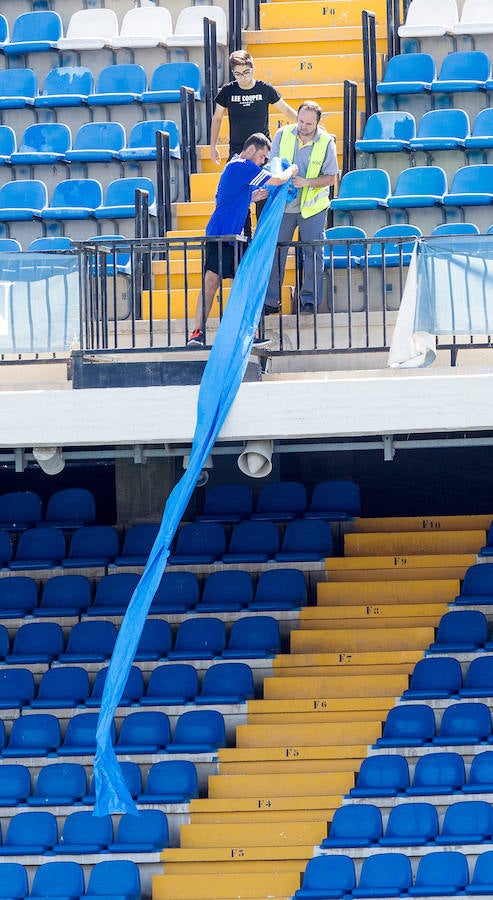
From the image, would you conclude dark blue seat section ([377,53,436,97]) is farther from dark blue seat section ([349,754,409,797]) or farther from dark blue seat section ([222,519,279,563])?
dark blue seat section ([349,754,409,797])

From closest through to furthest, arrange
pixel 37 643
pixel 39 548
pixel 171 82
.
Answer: pixel 37 643
pixel 39 548
pixel 171 82

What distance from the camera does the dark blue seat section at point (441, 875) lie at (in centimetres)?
1138

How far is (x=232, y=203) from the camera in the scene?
39.2 feet

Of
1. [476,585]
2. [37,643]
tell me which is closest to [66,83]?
[37,643]

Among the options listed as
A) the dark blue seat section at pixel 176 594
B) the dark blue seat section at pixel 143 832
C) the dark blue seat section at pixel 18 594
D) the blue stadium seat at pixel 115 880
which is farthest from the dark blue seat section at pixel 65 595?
the blue stadium seat at pixel 115 880

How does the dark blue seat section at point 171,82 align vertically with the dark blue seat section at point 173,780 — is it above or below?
above

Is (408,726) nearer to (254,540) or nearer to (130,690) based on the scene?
(130,690)

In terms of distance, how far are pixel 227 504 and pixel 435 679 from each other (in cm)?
289

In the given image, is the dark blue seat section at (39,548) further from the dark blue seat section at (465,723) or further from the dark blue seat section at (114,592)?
the dark blue seat section at (465,723)

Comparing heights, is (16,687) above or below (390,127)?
below

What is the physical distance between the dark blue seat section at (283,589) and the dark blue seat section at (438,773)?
220 cm

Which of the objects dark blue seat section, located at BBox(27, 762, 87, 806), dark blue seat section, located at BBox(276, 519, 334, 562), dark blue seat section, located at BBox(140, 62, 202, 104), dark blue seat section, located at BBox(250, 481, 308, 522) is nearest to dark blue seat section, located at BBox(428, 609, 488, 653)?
dark blue seat section, located at BBox(276, 519, 334, 562)

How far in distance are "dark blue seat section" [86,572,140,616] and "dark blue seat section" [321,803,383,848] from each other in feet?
10.2

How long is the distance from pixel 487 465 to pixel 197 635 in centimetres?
310
